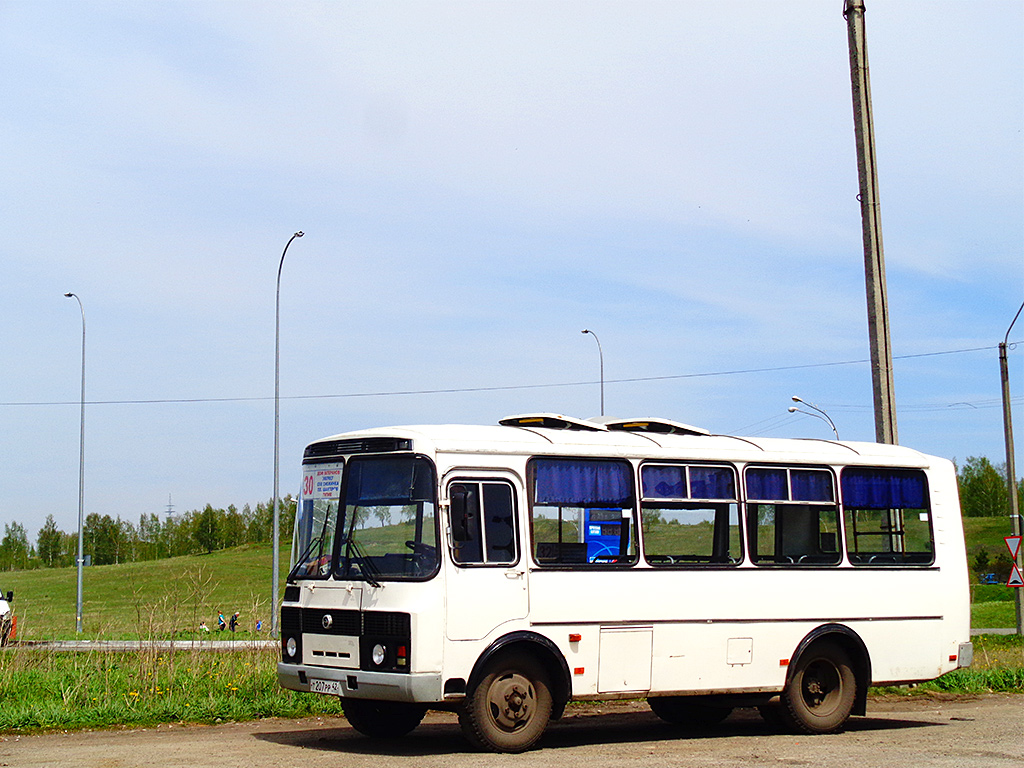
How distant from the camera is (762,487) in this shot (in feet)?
42.9

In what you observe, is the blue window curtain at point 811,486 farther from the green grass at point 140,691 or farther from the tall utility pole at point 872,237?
the green grass at point 140,691

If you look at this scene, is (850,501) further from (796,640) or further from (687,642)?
(687,642)

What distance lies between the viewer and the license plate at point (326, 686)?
11023 millimetres

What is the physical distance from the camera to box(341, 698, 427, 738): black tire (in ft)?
39.9

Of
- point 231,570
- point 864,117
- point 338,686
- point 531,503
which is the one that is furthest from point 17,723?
point 231,570

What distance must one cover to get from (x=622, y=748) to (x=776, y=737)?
6.79 feet

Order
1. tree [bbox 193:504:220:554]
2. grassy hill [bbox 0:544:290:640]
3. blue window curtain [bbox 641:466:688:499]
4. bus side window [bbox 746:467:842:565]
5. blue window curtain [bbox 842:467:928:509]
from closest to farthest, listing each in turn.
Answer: blue window curtain [bbox 641:466:688:499], bus side window [bbox 746:467:842:565], blue window curtain [bbox 842:467:928:509], grassy hill [bbox 0:544:290:640], tree [bbox 193:504:220:554]

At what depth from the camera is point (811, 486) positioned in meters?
13.5

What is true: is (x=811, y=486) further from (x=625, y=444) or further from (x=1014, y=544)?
(x=1014, y=544)

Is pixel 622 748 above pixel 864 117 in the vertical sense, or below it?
below

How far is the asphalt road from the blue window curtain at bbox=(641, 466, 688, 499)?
2.39 meters

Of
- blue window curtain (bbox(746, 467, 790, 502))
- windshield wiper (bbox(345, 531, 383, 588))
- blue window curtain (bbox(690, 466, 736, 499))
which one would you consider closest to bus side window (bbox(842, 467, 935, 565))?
blue window curtain (bbox(746, 467, 790, 502))

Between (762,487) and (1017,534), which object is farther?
(1017,534)

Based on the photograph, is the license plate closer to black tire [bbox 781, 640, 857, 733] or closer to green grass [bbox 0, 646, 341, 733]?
green grass [bbox 0, 646, 341, 733]
